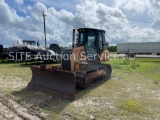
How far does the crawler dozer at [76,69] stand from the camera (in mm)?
6508

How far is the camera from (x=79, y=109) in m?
5.34

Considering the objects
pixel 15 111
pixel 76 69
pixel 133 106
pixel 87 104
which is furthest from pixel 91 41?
pixel 15 111

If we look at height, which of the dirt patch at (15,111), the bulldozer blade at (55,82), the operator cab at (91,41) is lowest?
the dirt patch at (15,111)

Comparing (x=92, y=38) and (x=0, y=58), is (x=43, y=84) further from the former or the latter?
(x=0, y=58)

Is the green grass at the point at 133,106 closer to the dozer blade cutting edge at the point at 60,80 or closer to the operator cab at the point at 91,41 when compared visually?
the dozer blade cutting edge at the point at 60,80

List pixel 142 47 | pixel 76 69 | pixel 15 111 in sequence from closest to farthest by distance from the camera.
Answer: pixel 15 111
pixel 76 69
pixel 142 47

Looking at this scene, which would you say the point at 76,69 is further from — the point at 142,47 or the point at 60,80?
the point at 142,47

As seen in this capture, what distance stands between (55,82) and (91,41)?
2781 mm

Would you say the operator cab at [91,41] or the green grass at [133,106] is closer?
the green grass at [133,106]

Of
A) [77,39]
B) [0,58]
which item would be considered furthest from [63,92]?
[0,58]

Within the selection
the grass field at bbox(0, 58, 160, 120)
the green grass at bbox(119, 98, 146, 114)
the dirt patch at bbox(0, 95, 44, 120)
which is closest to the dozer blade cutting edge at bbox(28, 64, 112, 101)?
the grass field at bbox(0, 58, 160, 120)

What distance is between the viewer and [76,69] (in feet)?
24.3

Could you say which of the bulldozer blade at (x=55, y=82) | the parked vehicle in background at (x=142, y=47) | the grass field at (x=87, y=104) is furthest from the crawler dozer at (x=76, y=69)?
the parked vehicle in background at (x=142, y=47)

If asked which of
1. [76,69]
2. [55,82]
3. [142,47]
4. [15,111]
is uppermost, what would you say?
[142,47]
